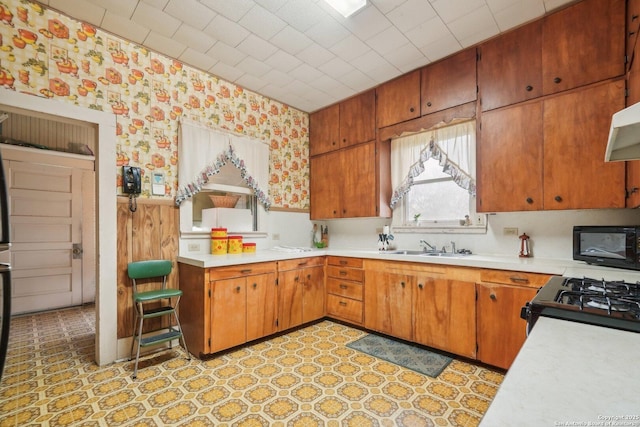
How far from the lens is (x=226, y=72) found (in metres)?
3.30

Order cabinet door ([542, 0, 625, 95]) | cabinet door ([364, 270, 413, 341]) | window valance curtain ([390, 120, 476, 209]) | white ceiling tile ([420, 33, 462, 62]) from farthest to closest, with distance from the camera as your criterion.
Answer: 1. window valance curtain ([390, 120, 476, 209])
2. cabinet door ([364, 270, 413, 341])
3. white ceiling tile ([420, 33, 462, 62])
4. cabinet door ([542, 0, 625, 95])

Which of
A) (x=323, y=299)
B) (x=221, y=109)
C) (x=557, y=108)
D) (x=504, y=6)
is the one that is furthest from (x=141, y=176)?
(x=557, y=108)

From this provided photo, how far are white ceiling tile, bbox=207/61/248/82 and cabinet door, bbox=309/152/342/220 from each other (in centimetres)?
153

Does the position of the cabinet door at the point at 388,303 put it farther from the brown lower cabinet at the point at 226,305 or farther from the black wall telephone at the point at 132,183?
the black wall telephone at the point at 132,183

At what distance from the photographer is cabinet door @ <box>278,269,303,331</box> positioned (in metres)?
3.22

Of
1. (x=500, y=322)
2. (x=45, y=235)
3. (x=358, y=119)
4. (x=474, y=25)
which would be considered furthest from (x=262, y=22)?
(x=45, y=235)

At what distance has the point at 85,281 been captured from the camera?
15.0ft

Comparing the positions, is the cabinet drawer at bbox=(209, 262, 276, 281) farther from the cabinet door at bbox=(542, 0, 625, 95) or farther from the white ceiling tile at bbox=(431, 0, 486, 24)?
the cabinet door at bbox=(542, 0, 625, 95)

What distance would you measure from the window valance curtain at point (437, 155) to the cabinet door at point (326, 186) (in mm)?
748

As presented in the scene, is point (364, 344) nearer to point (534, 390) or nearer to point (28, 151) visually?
point (534, 390)

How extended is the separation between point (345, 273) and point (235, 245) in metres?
1.33

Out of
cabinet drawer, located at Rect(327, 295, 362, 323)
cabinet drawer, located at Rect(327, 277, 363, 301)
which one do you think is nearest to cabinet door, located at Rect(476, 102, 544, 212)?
cabinet drawer, located at Rect(327, 277, 363, 301)

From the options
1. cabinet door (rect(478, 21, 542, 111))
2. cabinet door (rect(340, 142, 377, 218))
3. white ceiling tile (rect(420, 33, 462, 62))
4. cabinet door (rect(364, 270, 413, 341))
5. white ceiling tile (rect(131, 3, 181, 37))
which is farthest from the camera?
cabinet door (rect(340, 142, 377, 218))

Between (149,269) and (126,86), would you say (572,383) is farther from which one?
(126,86)
